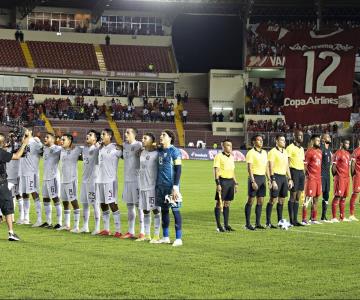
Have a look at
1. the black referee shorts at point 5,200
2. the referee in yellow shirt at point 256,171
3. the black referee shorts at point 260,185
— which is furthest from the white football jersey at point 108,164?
the black referee shorts at point 260,185

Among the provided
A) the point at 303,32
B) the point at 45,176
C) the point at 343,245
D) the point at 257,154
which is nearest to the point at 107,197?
the point at 45,176

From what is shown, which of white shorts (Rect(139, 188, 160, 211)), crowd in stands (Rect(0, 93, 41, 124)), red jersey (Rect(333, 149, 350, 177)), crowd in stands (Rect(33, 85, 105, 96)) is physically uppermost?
crowd in stands (Rect(33, 85, 105, 96))

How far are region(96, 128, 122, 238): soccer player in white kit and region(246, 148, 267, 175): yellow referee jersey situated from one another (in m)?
3.25

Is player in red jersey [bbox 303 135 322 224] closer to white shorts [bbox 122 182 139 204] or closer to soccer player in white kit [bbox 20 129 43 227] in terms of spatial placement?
white shorts [bbox 122 182 139 204]

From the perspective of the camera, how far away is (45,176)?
19.0 meters

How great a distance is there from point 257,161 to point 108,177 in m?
3.65

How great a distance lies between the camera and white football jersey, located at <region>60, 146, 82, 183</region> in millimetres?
18312

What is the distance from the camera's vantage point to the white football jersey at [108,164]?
679 inches

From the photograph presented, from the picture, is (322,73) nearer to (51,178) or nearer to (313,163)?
(313,163)

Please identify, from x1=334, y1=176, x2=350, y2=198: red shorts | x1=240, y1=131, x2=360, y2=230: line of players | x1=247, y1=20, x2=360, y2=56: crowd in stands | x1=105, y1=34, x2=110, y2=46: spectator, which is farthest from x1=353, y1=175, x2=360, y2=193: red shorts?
x1=105, y1=34, x2=110, y2=46: spectator

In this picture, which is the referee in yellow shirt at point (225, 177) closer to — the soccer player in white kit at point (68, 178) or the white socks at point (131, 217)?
the white socks at point (131, 217)

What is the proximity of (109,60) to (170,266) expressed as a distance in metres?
59.5

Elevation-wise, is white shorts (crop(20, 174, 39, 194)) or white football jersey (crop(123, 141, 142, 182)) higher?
white football jersey (crop(123, 141, 142, 182))

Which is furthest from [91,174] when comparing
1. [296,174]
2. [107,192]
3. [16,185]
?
[296,174]
